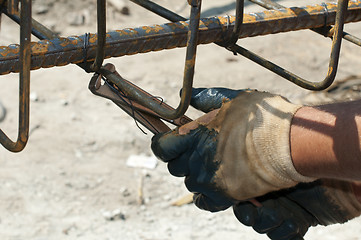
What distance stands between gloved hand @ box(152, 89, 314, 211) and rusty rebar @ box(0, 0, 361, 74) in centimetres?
24

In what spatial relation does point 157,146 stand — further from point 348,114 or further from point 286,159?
point 348,114

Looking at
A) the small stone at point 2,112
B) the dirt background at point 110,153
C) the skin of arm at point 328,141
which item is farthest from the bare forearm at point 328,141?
the small stone at point 2,112

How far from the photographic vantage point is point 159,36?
1628mm

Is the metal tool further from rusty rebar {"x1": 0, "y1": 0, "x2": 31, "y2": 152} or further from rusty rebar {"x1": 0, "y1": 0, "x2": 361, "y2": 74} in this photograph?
rusty rebar {"x1": 0, "y1": 0, "x2": 31, "y2": 152}

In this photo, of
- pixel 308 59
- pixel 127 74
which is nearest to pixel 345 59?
pixel 308 59

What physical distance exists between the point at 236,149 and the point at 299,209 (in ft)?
1.98

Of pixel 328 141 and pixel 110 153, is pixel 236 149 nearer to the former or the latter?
pixel 328 141

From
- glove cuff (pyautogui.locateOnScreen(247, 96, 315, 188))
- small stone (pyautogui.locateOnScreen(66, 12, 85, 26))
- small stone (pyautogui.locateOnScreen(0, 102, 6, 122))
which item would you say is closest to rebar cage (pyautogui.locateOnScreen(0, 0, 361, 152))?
glove cuff (pyautogui.locateOnScreen(247, 96, 315, 188))

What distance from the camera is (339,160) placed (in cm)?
140

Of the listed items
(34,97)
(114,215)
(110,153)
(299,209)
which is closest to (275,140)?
(299,209)

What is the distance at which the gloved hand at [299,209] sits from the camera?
1866 mm

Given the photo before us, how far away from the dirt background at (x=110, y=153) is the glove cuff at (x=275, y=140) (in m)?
1.79

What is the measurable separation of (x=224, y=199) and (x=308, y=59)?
159 inches

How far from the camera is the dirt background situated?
3.40 m
